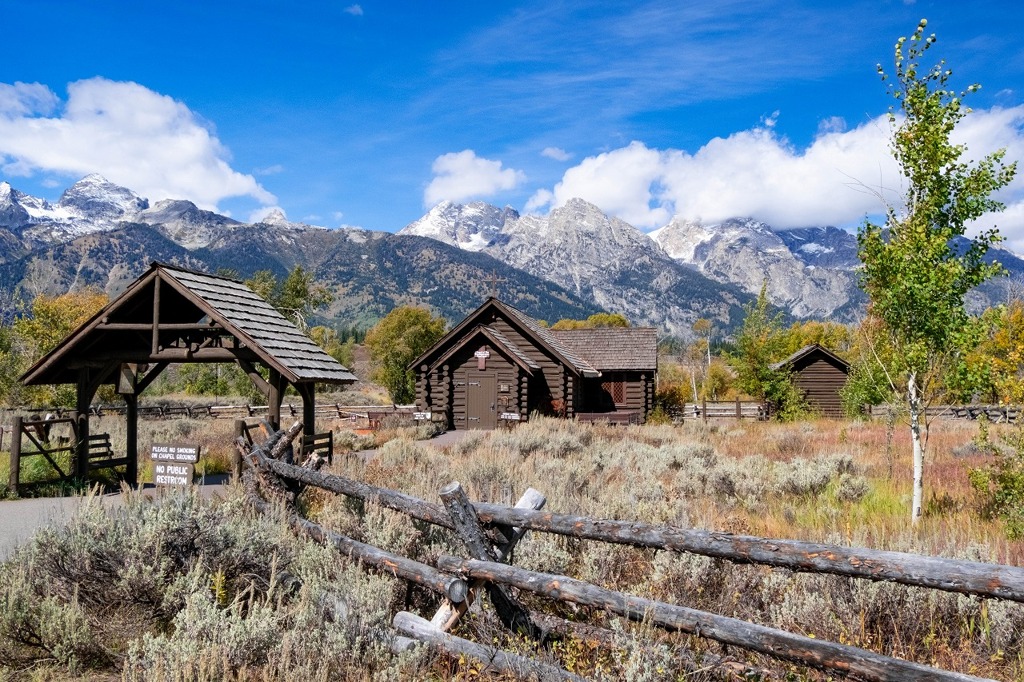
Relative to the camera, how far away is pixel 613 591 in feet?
16.0

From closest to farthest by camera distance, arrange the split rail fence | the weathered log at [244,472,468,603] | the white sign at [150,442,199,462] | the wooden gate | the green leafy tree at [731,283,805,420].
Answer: the split rail fence → the weathered log at [244,472,468,603] → the white sign at [150,442,199,462] → the wooden gate → the green leafy tree at [731,283,805,420]

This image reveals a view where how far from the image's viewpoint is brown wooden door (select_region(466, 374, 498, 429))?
29062mm

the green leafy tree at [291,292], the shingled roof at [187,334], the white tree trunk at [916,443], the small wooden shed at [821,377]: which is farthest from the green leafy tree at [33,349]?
the small wooden shed at [821,377]

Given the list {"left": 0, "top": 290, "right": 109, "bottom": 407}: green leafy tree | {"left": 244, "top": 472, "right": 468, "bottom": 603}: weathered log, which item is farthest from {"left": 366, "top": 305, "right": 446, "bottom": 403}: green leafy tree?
{"left": 244, "top": 472, "right": 468, "bottom": 603}: weathered log

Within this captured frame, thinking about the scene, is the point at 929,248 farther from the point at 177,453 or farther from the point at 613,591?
the point at 177,453

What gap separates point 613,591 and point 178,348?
35.5ft

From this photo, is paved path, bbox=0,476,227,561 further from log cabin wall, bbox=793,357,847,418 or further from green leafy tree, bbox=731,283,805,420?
log cabin wall, bbox=793,357,847,418

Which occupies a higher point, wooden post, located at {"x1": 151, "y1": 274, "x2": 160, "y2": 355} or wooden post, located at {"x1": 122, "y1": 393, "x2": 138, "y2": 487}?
wooden post, located at {"x1": 151, "y1": 274, "x2": 160, "y2": 355}

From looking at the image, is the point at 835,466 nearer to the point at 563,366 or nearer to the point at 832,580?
the point at 832,580

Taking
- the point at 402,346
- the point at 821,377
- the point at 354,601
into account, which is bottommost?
the point at 354,601

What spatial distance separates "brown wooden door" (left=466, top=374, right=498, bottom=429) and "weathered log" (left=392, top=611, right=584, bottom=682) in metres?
23.6

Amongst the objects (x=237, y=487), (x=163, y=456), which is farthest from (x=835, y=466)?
(x=163, y=456)

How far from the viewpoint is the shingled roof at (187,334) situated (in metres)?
11.4

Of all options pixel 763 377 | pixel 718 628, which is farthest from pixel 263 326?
pixel 763 377
